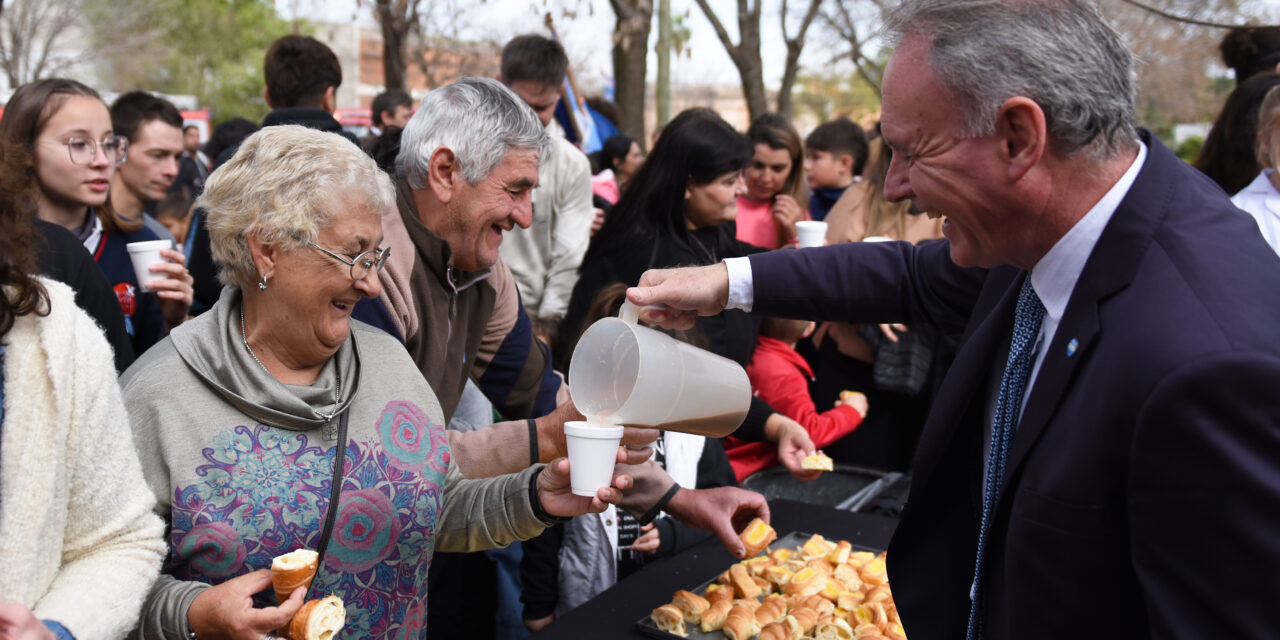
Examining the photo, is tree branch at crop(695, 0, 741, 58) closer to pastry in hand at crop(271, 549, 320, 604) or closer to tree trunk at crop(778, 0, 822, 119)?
tree trunk at crop(778, 0, 822, 119)

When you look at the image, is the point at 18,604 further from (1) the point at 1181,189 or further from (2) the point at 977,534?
(1) the point at 1181,189

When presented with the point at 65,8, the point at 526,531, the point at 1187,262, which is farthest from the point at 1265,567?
the point at 65,8

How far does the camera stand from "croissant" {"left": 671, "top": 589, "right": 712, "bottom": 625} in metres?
2.45

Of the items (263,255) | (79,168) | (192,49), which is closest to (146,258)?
(79,168)

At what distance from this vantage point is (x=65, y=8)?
82.2ft

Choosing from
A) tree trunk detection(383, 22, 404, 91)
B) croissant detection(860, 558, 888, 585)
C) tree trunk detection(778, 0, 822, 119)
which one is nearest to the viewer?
croissant detection(860, 558, 888, 585)

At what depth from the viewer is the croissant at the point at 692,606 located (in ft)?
8.04

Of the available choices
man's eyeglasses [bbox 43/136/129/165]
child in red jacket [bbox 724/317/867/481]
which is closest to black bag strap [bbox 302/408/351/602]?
man's eyeglasses [bbox 43/136/129/165]

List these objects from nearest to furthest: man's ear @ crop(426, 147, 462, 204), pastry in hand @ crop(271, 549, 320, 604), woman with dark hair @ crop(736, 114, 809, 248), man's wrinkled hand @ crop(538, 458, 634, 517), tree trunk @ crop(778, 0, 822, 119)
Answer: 1. pastry in hand @ crop(271, 549, 320, 604)
2. man's wrinkled hand @ crop(538, 458, 634, 517)
3. man's ear @ crop(426, 147, 462, 204)
4. woman with dark hair @ crop(736, 114, 809, 248)
5. tree trunk @ crop(778, 0, 822, 119)

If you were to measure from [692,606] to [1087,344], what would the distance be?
1.40 metres

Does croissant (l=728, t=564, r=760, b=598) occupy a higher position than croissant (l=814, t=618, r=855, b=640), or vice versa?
croissant (l=728, t=564, r=760, b=598)

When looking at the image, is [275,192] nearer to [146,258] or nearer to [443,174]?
[443,174]

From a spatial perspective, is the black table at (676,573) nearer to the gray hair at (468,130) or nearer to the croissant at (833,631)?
the croissant at (833,631)

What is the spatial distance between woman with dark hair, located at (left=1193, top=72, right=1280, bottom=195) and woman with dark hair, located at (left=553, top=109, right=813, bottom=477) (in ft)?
6.61
